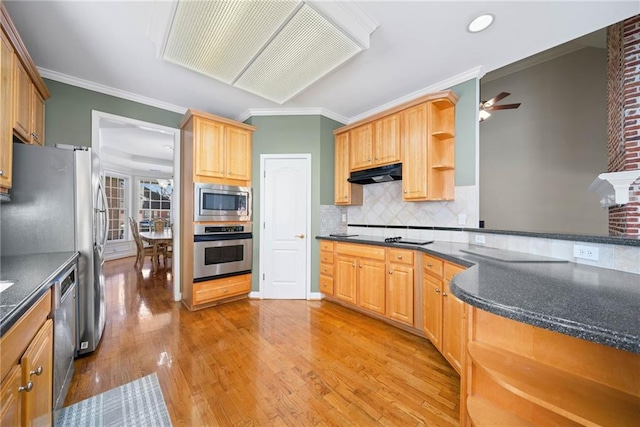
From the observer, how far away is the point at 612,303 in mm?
810

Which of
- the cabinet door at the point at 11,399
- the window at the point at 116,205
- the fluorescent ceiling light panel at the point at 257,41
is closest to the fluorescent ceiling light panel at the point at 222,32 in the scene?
the fluorescent ceiling light panel at the point at 257,41

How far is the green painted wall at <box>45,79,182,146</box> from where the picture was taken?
2.58 metres

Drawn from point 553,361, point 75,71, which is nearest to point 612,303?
point 553,361

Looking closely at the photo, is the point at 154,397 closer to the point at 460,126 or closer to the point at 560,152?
the point at 460,126

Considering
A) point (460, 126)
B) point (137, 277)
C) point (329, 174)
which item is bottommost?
point (137, 277)

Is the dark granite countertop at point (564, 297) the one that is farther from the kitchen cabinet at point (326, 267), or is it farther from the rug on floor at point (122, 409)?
the kitchen cabinet at point (326, 267)

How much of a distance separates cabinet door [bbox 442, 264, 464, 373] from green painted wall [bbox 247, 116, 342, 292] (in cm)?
185

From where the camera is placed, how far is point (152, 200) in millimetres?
7504

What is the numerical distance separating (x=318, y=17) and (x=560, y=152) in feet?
14.6

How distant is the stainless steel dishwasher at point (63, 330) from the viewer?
135 centimetres

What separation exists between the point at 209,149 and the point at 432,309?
10.0ft

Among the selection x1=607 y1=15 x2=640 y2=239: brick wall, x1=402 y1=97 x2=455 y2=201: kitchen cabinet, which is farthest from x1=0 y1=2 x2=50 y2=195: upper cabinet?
x1=607 y1=15 x2=640 y2=239: brick wall

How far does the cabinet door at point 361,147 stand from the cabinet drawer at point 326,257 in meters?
1.21

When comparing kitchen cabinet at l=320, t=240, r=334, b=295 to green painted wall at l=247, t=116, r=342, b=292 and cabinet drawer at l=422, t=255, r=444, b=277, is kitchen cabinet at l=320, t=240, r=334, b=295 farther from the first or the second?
cabinet drawer at l=422, t=255, r=444, b=277
